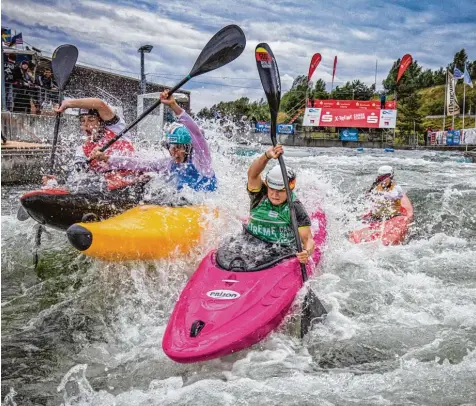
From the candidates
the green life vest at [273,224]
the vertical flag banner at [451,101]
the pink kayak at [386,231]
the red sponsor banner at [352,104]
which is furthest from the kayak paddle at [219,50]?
the red sponsor banner at [352,104]

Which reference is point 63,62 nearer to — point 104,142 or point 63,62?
point 63,62

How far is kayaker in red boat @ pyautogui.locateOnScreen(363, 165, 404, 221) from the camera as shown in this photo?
6.98 meters

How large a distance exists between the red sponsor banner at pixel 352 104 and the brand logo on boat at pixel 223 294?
90.1 ft

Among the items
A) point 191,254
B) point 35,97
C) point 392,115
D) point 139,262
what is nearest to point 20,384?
point 139,262

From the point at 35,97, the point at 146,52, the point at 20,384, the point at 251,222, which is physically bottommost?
the point at 20,384

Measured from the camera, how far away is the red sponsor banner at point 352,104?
2977cm

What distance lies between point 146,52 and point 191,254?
55.3ft

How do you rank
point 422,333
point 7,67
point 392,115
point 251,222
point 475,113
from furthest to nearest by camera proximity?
point 475,113
point 392,115
point 7,67
point 251,222
point 422,333

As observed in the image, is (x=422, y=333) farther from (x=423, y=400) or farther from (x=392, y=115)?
(x=392, y=115)

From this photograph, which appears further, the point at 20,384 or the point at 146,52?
the point at 146,52

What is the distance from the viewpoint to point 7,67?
1363 cm

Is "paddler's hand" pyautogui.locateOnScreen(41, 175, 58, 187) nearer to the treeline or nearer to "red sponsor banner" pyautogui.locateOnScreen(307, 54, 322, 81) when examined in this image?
the treeline

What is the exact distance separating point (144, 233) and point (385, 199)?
156 inches

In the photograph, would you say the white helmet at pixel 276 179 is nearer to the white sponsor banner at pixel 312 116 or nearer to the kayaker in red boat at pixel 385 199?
the kayaker in red boat at pixel 385 199
